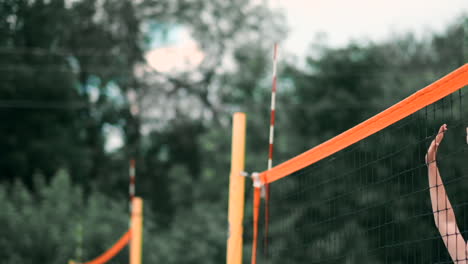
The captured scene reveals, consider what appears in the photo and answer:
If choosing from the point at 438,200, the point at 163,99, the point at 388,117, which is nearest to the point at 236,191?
the point at 388,117

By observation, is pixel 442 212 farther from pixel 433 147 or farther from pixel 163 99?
pixel 163 99

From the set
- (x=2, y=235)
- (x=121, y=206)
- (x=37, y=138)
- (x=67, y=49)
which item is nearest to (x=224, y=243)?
(x=121, y=206)

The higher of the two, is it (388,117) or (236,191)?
(388,117)

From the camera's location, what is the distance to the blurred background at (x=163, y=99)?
16312 mm

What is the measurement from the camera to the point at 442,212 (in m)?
2.75

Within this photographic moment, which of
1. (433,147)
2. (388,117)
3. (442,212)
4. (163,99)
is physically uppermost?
(163,99)

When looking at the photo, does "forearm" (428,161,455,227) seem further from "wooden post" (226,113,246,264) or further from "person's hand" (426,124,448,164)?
"wooden post" (226,113,246,264)

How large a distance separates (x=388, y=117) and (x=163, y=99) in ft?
67.9

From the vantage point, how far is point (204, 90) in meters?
23.7

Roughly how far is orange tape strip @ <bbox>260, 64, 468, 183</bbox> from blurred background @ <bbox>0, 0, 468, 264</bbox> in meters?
11.0

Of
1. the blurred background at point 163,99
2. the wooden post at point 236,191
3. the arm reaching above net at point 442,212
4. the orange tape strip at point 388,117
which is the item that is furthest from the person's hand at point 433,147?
the blurred background at point 163,99

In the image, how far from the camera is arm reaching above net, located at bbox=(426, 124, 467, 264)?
2.64 m

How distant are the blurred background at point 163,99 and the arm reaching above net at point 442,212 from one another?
12.0 meters

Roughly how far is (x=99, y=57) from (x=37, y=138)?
3755mm
